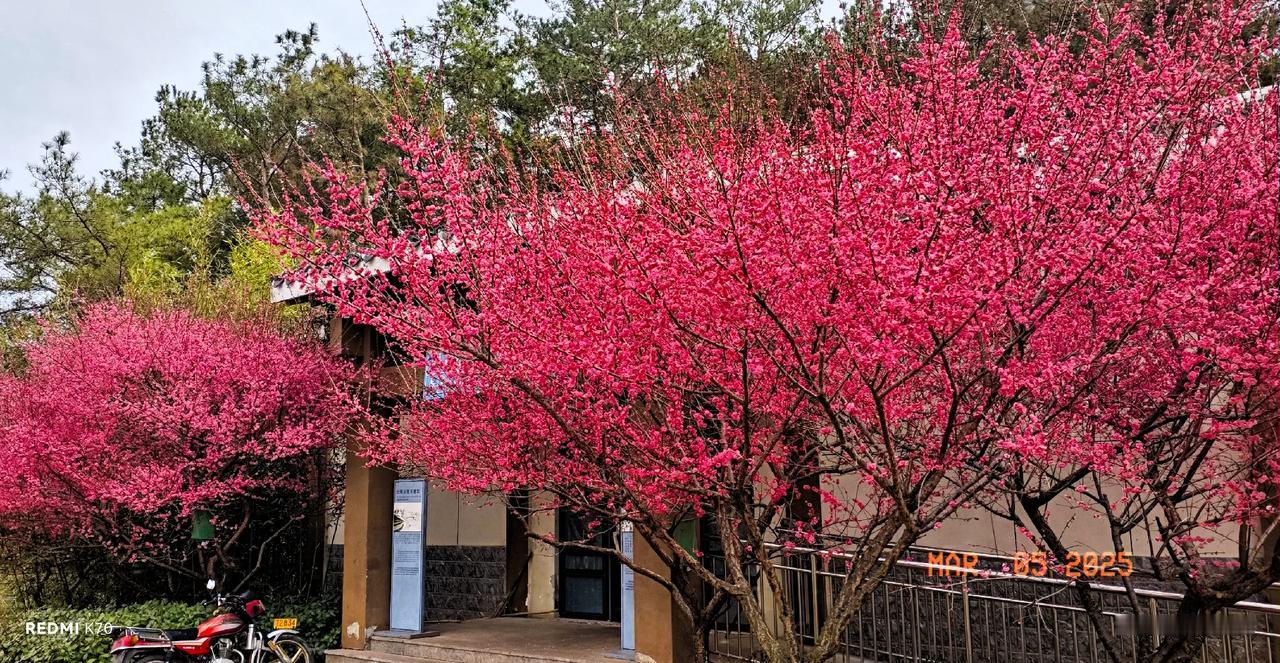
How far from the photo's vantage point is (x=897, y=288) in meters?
4.80

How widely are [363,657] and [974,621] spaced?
6316 mm

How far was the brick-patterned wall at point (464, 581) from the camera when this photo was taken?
1301 cm

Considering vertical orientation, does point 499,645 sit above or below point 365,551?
below

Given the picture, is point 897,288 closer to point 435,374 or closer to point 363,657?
point 435,374

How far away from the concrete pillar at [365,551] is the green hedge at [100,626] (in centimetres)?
88

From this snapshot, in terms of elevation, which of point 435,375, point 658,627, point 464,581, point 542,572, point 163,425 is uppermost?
point 435,375

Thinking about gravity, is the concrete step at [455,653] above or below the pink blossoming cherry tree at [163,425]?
below

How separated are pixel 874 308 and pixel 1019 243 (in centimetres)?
78

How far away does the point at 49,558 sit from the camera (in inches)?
575
